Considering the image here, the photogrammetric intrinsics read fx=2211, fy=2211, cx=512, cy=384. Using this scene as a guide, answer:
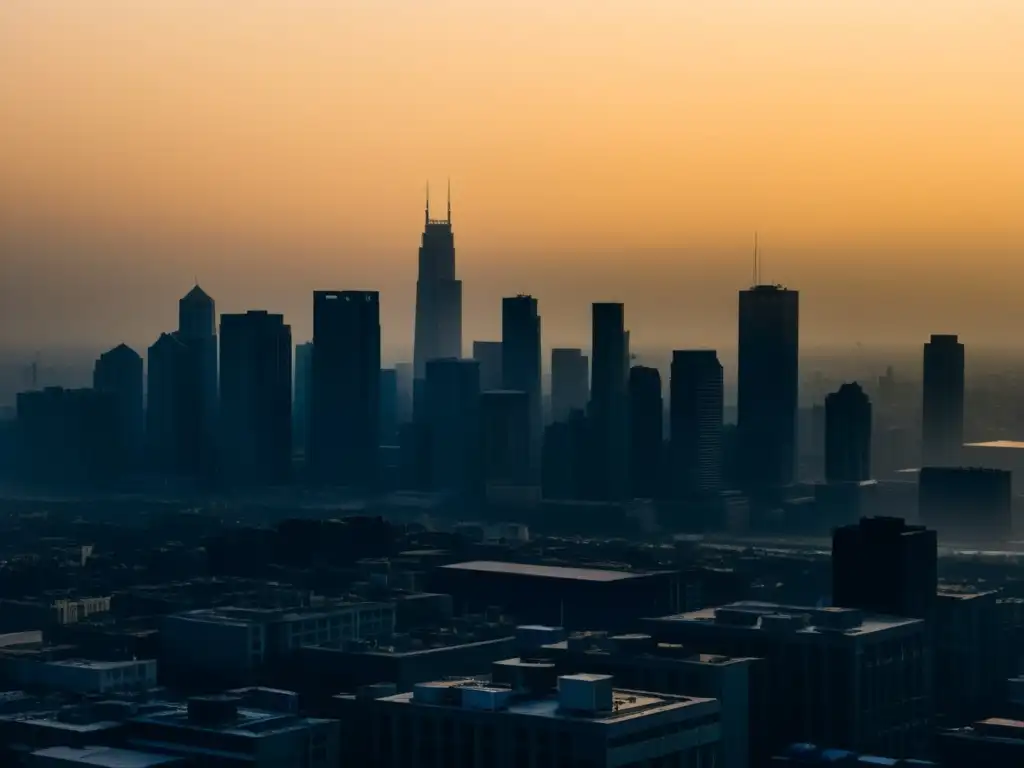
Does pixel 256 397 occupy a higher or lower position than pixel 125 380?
lower

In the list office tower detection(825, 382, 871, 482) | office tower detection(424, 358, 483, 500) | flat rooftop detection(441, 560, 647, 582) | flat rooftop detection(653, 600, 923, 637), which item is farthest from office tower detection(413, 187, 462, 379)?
flat rooftop detection(653, 600, 923, 637)

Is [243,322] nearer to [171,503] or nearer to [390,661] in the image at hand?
[171,503]

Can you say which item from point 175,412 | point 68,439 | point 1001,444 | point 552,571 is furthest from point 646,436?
point 552,571

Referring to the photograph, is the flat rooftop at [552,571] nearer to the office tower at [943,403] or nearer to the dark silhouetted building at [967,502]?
the dark silhouetted building at [967,502]

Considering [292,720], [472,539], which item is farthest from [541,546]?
[292,720]

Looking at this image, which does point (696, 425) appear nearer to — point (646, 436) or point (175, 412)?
point (646, 436)

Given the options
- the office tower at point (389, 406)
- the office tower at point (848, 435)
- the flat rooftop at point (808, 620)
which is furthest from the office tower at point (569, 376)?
the flat rooftop at point (808, 620)
